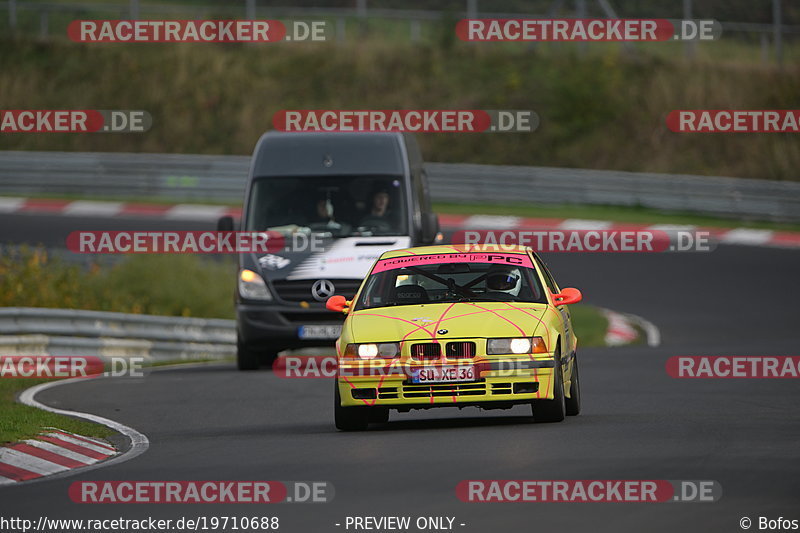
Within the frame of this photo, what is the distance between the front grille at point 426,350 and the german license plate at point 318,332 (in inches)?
279

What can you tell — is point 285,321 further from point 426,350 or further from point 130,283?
point 130,283

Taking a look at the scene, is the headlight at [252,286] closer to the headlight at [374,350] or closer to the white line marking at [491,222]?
the headlight at [374,350]

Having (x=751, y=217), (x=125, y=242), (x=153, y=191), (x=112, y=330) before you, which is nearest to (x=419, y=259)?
(x=112, y=330)

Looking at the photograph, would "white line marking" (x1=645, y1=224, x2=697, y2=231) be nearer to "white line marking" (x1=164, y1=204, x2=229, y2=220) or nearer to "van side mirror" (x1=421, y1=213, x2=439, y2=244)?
"white line marking" (x1=164, y1=204, x2=229, y2=220)

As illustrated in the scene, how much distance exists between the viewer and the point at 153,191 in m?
41.1

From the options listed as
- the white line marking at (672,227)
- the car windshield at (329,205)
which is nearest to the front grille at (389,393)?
the car windshield at (329,205)

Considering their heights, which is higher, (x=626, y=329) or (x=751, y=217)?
(x=751, y=217)

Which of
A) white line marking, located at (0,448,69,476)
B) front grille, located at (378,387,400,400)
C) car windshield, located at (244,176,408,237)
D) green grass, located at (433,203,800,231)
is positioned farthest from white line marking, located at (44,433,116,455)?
green grass, located at (433,203,800,231)

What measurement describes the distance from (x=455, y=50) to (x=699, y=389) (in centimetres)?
3487

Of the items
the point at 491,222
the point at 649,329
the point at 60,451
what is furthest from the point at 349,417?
the point at 491,222

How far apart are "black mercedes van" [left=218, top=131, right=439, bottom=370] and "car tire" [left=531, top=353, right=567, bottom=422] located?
681cm

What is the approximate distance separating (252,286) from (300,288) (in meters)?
0.57

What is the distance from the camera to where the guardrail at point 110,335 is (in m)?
21.3

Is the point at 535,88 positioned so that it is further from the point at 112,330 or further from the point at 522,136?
the point at 112,330
